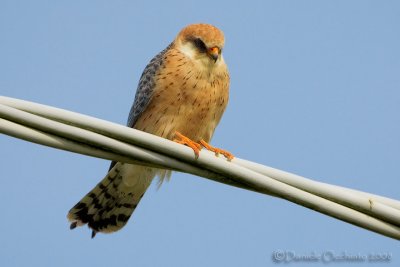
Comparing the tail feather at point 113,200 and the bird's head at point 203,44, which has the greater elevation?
the bird's head at point 203,44

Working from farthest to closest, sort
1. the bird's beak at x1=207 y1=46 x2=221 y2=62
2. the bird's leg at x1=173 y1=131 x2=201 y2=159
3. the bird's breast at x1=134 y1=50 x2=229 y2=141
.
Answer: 1. the bird's beak at x1=207 y1=46 x2=221 y2=62
2. the bird's breast at x1=134 y1=50 x2=229 y2=141
3. the bird's leg at x1=173 y1=131 x2=201 y2=159

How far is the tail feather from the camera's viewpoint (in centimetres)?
632

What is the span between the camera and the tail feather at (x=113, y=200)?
6320 mm

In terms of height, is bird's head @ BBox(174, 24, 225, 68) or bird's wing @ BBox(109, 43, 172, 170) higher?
bird's head @ BBox(174, 24, 225, 68)

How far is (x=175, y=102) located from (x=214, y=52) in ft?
1.81

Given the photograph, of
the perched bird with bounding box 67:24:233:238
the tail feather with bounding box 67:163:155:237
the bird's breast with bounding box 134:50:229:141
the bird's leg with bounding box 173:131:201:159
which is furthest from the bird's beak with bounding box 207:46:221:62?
the tail feather with bounding box 67:163:155:237

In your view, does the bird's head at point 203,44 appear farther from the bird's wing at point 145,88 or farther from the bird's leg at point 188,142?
the bird's leg at point 188,142

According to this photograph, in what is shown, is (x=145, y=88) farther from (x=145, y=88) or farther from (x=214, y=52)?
(x=214, y=52)

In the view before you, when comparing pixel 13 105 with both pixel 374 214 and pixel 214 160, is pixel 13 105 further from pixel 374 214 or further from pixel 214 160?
pixel 374 214

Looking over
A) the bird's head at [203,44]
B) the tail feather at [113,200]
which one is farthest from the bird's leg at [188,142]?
the tail feather at [113,200]

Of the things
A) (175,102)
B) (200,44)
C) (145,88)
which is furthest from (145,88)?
(200,44)

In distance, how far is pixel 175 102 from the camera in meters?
5.73

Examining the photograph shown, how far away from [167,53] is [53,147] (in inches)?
134

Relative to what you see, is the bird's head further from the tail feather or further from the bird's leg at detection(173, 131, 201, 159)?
the tail feather
